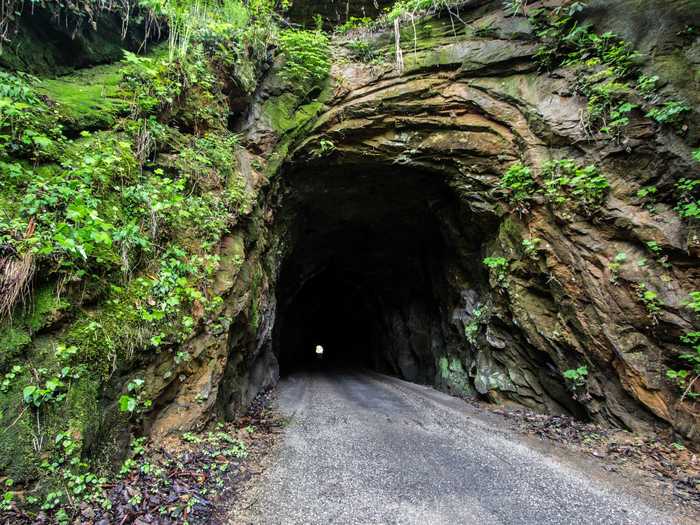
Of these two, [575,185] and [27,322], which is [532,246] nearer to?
[575,185]

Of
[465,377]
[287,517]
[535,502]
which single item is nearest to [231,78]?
[287,517]

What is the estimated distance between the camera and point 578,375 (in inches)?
210

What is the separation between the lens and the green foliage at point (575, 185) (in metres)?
5.21

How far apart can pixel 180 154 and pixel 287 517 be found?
489cm

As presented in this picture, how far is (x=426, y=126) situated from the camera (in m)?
7.56

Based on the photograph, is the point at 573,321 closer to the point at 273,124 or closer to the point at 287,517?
the point at 287,517

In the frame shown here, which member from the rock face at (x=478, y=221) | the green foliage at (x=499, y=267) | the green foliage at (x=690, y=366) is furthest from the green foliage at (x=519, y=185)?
the green foliage at (x=690, y=366)

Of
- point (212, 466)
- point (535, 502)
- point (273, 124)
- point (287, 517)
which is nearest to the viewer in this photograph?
point (287, 517)

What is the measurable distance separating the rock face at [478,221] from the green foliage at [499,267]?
0.05 m

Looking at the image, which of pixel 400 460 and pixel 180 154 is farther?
pixel 180 154

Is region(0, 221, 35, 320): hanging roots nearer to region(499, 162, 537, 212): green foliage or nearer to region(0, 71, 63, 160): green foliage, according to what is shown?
region(0, 71, 63, 160): green foliage

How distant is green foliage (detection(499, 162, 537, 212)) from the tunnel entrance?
2.25 metres

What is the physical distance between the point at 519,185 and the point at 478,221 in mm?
1477

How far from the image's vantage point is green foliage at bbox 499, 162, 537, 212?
6191mm
